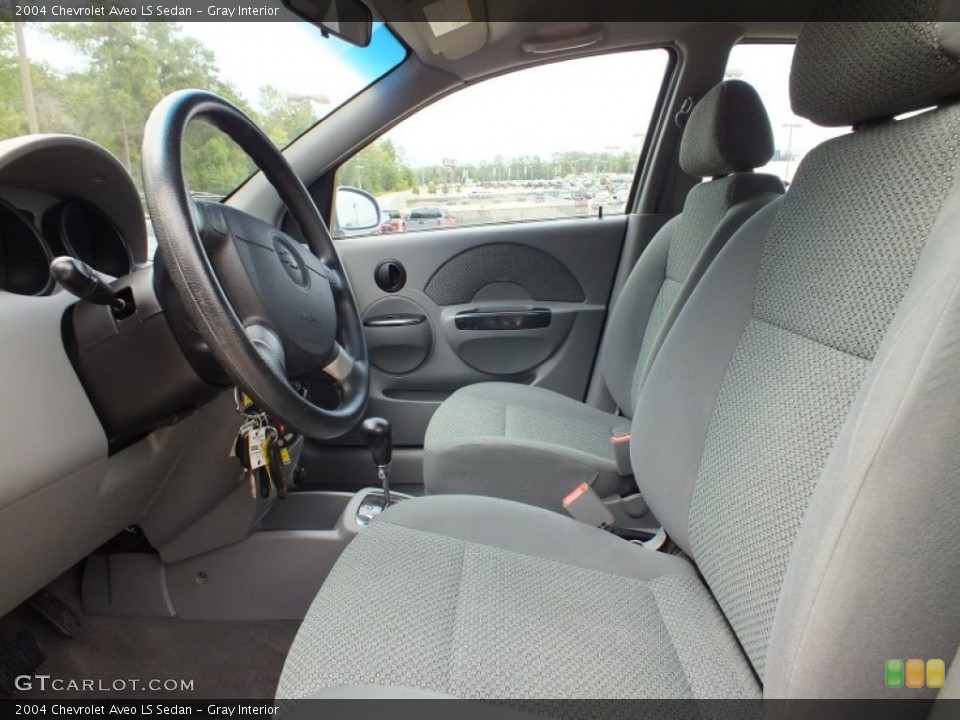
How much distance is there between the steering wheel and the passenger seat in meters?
0.31

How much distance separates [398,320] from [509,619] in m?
1.31

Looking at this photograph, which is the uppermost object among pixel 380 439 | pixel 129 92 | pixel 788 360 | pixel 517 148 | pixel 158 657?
pixel 129 92

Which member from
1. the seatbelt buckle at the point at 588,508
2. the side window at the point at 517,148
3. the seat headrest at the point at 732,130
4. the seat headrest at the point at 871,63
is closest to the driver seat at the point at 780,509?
the seat headrest at the point at 871,63

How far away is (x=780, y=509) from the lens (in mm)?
688

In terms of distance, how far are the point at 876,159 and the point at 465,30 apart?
3.82ft

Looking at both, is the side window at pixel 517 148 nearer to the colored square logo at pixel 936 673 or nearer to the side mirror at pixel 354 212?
the side mirror at pixel 354 212

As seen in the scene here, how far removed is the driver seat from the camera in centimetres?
54

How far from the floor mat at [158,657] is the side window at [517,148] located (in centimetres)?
119

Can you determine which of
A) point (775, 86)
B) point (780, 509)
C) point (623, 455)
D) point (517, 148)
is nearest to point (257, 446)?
point (623, 455)

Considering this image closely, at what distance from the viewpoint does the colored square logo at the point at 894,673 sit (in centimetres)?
56

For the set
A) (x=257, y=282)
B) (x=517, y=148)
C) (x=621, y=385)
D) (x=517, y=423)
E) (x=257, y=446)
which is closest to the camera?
(x=257, y=282)

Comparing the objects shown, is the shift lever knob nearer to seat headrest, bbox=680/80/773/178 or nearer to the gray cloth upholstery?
the gray cloth upholstery

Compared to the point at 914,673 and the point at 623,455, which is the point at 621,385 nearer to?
the point at 623,455

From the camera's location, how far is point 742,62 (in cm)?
179
